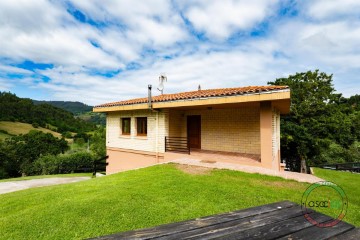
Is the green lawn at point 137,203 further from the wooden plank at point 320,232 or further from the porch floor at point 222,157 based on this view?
the wooden plank at point 320,232

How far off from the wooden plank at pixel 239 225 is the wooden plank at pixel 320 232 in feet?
0.78

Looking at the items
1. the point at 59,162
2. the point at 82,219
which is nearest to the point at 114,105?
the point at 82,219

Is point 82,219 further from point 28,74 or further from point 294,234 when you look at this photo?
point 28,74

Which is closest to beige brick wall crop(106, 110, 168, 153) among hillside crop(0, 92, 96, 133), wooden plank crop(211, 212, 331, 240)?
wooden plank crop(211, 212, 331, 240)

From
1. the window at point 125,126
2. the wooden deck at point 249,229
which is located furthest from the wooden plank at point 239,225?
the window at point 125,126

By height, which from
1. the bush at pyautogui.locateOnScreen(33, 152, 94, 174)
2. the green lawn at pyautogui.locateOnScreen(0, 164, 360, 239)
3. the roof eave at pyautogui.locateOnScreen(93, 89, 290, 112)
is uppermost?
the roof eave at pyautogui.locateOnScreen(93, 89, 290, 112)

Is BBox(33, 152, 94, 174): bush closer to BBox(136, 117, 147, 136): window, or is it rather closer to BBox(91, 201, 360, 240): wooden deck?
BBox(136, 117, 147, 136): window

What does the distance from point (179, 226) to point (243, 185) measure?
443 centimetres

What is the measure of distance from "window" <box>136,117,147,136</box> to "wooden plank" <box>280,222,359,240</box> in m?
10.4

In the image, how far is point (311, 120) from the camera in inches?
685

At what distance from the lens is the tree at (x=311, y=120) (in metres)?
16.4

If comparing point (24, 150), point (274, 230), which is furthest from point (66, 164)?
point (274, 230)

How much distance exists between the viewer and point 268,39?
47.5 ft

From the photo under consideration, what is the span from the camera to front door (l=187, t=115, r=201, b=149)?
11.8 m
